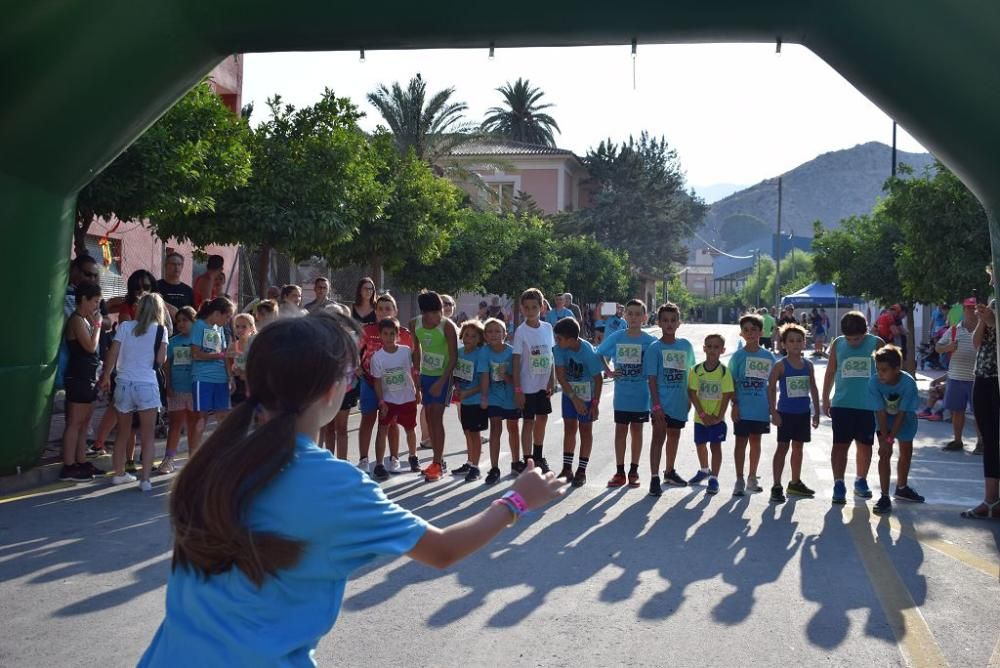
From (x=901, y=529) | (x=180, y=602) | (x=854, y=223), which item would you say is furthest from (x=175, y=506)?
(x=854, y=223)

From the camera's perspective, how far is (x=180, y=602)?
88.4 inches

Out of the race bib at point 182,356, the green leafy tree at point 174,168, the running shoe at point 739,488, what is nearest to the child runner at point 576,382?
the running shoe at point 739,488

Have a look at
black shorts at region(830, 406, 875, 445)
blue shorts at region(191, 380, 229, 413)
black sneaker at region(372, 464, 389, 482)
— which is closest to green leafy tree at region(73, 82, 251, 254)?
blue shorts at region(191, 380, 229, 413)

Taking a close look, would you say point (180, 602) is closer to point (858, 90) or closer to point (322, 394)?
point (322, 394)

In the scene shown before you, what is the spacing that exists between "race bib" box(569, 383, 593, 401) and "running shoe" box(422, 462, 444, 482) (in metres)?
1.48

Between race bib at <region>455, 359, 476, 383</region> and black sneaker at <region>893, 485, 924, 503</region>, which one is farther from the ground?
race bib at <region>455, 359, 476, 383</region>

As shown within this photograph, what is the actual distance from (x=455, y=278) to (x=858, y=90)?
2291cm

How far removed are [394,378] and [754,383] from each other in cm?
336

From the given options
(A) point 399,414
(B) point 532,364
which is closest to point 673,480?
(B) point 532,364

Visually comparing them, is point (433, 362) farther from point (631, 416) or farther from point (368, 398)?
point (631, 416)

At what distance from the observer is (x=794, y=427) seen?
9805mm

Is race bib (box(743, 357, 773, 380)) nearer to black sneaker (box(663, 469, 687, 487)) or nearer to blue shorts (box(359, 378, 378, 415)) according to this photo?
black sneaker (box(663, 469, 687, 487))

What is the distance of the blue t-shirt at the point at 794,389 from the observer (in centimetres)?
980

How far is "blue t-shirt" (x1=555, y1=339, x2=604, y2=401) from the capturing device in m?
10.7
